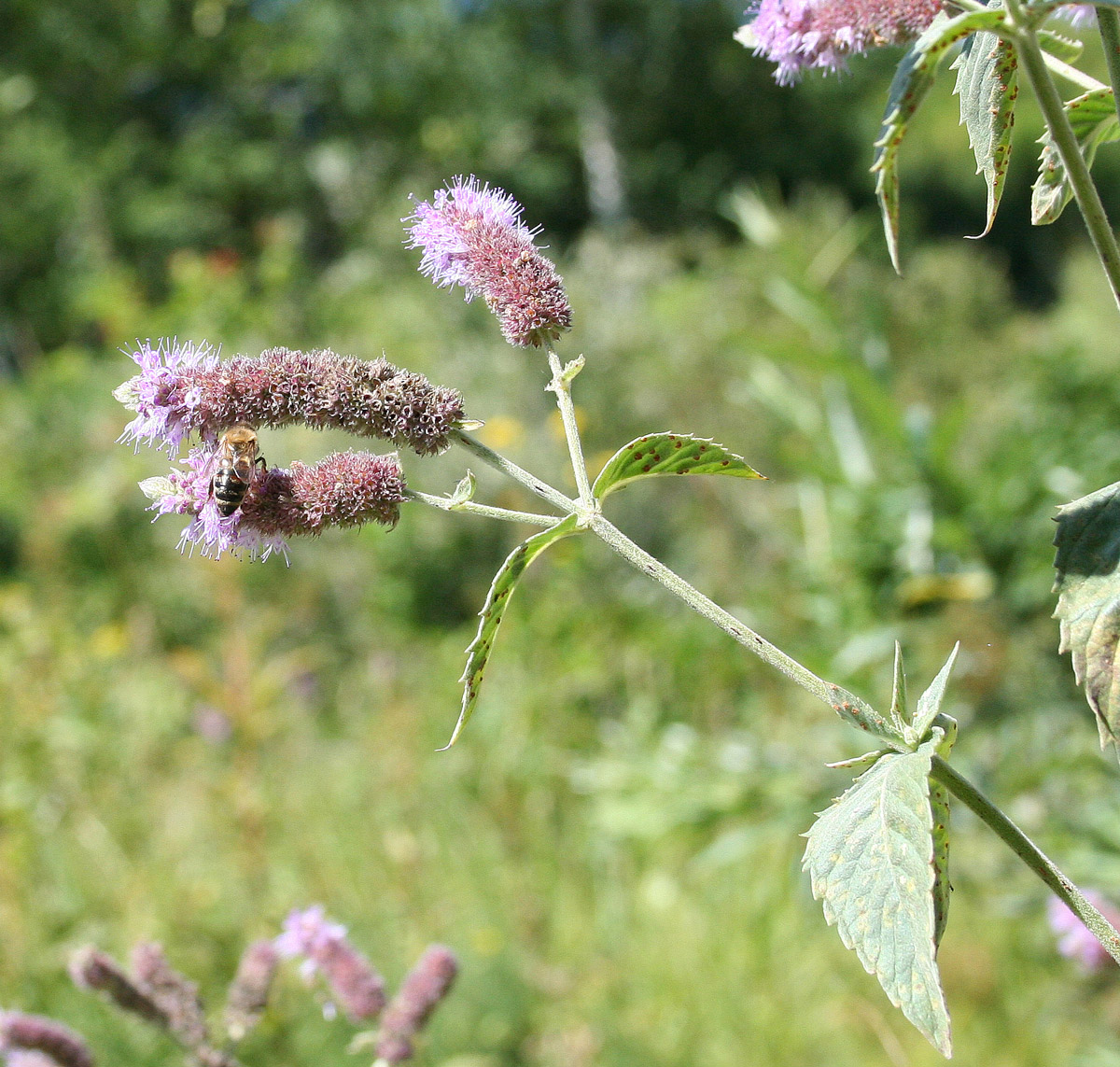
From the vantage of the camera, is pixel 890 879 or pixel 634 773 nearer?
pixel 890 879

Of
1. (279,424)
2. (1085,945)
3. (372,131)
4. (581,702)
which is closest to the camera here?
(279,424)

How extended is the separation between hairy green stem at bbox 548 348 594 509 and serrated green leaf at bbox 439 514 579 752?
3 centimetres

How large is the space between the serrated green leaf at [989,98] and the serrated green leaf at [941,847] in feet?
1.30

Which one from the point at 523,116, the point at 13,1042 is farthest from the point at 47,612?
the point at 523,116

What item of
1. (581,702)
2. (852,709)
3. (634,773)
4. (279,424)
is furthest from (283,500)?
(581,702)

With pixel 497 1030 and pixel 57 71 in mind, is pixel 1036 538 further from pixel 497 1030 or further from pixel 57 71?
pixel 57 71

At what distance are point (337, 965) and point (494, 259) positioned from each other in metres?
0.87

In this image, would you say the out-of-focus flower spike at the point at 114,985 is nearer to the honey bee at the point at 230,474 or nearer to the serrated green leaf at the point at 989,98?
the honey bee at the point at 230,474

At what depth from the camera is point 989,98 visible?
74 centimetres

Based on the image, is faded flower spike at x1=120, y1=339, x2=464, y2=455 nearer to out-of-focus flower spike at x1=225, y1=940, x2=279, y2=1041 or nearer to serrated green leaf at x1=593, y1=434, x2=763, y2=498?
serrated green leaf at x1=593, y1=434, x2=763, y2=498

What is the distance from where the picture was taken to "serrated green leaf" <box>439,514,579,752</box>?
0.73 metres

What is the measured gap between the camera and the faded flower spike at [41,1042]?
1.14 meters

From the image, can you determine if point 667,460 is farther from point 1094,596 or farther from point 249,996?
point 249,996

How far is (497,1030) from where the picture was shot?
2.66m
